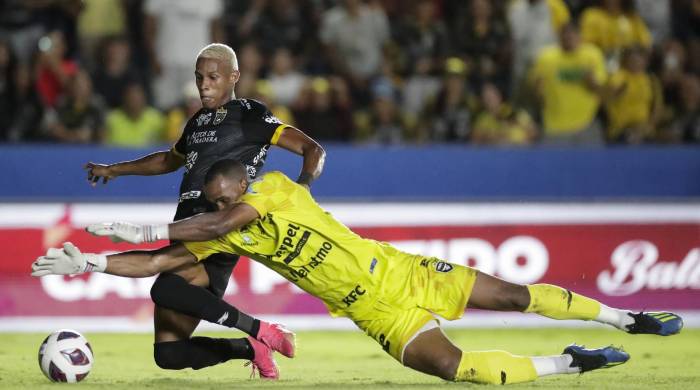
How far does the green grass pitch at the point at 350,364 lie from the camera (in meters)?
8.31

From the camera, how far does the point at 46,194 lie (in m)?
12.8

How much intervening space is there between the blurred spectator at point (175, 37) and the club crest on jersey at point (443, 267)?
6920 millimetres

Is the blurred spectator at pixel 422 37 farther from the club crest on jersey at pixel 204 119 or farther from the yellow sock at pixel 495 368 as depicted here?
the yellow sock at pixel 495 368

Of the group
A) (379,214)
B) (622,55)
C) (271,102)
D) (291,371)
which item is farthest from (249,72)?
(291,371)

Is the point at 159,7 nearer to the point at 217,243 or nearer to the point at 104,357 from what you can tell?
the point at 104,357

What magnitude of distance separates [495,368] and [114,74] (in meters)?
7.62

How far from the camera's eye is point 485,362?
25.4 ft

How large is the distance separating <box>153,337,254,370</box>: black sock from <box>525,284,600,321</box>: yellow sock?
2.07 m

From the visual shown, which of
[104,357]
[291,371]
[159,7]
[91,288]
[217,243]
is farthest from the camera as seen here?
[159,7]

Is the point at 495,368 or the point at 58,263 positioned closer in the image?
the point at 58,263

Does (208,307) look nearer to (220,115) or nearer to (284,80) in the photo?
(220,115)

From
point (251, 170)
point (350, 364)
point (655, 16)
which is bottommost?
point (350, 364)

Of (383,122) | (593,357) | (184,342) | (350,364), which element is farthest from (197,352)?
(383,122)

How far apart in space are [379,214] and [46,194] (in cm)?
349
